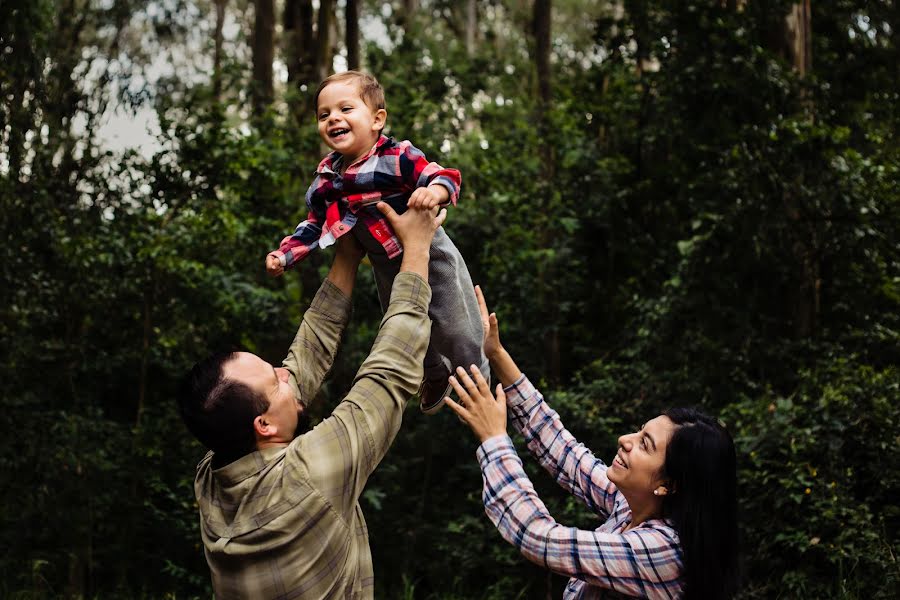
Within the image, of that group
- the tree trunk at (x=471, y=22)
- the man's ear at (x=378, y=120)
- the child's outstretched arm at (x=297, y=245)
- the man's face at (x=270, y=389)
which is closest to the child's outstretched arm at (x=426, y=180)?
the man's ear at (x=378, y=120)

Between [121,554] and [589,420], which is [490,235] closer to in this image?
[589,420]

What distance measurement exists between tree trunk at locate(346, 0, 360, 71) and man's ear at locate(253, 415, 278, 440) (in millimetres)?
5705

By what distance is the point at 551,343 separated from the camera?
7.98 meters

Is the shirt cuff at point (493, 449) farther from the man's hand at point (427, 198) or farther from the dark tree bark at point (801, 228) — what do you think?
the dark tree bark at point (801, 228)

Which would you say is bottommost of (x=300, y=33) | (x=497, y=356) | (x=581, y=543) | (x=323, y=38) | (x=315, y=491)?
(x=581, y=543)

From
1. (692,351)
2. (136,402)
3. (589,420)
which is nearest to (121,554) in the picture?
(136,402)

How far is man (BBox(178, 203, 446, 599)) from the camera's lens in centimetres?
208

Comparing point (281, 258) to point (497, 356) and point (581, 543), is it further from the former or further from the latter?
point (581, 543)

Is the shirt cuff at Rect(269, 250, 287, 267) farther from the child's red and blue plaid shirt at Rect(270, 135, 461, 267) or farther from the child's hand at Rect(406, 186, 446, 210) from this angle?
the child's hand at Rect(406, 186, 446, 210)

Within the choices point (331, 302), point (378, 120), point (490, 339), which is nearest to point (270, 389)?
point (331, 302)

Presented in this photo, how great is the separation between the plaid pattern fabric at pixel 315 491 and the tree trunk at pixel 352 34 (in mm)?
5671

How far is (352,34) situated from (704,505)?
254 inches

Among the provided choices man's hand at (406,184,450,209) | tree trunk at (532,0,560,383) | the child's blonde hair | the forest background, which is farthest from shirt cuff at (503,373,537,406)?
tree trunk at (532,0,560,383)

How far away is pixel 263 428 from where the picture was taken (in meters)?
2.19
